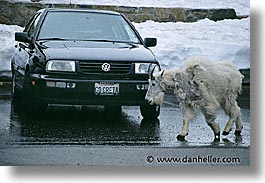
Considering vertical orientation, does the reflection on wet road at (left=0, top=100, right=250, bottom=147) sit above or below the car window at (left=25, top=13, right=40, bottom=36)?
below

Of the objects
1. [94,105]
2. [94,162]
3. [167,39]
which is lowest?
[94,162]

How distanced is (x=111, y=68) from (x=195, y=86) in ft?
2.81

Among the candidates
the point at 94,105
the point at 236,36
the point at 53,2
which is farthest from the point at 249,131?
the point at 53,2

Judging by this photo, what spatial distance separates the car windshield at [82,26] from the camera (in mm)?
8359

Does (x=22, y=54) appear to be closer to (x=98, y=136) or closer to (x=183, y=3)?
(x=98, y=136)

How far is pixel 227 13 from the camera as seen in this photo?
851 cm

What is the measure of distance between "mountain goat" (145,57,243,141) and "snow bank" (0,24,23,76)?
4.70 feet

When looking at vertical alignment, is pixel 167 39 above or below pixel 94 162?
above

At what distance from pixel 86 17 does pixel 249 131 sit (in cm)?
202

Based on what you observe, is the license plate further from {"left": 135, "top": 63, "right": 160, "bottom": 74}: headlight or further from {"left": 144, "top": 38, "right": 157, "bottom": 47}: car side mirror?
{"left": 144, "top": 38, "right": 157, "bottom": 47}: car side mirror

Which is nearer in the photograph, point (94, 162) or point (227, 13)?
point (94, 162)

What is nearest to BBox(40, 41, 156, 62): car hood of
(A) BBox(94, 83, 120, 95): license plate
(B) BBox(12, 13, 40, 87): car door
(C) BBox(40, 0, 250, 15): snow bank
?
(B) BBox(12, 13, 40, 87): car door

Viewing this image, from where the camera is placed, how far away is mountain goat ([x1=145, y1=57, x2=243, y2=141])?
8211 millimetres

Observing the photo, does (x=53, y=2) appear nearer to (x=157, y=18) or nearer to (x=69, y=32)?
(x=69, y=32)
